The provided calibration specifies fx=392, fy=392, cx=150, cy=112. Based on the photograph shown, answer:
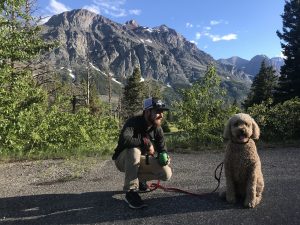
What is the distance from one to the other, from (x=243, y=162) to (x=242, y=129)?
0.49 metres

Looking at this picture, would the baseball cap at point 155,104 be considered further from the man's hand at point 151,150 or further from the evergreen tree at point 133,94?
the evergreen tree at point 133,94

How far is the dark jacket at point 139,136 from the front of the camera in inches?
237

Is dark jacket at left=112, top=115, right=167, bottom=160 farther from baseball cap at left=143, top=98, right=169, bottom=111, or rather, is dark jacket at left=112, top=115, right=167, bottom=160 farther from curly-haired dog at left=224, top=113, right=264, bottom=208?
curly-haired dog at left=224, top=113, right=264, bottom=208

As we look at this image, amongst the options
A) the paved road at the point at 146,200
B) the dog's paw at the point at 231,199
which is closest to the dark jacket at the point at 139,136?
the paved road at the point at 146,200

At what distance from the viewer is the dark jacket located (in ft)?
19.7

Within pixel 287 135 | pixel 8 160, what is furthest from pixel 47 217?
pixel 287 135

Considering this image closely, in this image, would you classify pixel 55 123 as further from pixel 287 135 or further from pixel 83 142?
pixel 287 135

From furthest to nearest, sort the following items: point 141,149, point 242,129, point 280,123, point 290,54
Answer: point 290,54 → point 280,123 → point 141,149 → point 242,129

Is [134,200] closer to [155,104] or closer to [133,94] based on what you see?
[155,104]

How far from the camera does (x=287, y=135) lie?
39.1ft

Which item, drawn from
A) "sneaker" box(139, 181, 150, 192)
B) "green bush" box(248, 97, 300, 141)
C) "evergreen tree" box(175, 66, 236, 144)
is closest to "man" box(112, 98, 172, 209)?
"sneaker" box(139, 181, 150, 192)

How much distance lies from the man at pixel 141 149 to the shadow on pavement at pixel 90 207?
27 centimetres

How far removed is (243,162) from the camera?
5586 millimetres

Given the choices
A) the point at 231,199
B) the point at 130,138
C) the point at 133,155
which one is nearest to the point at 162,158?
the point at 133,155
